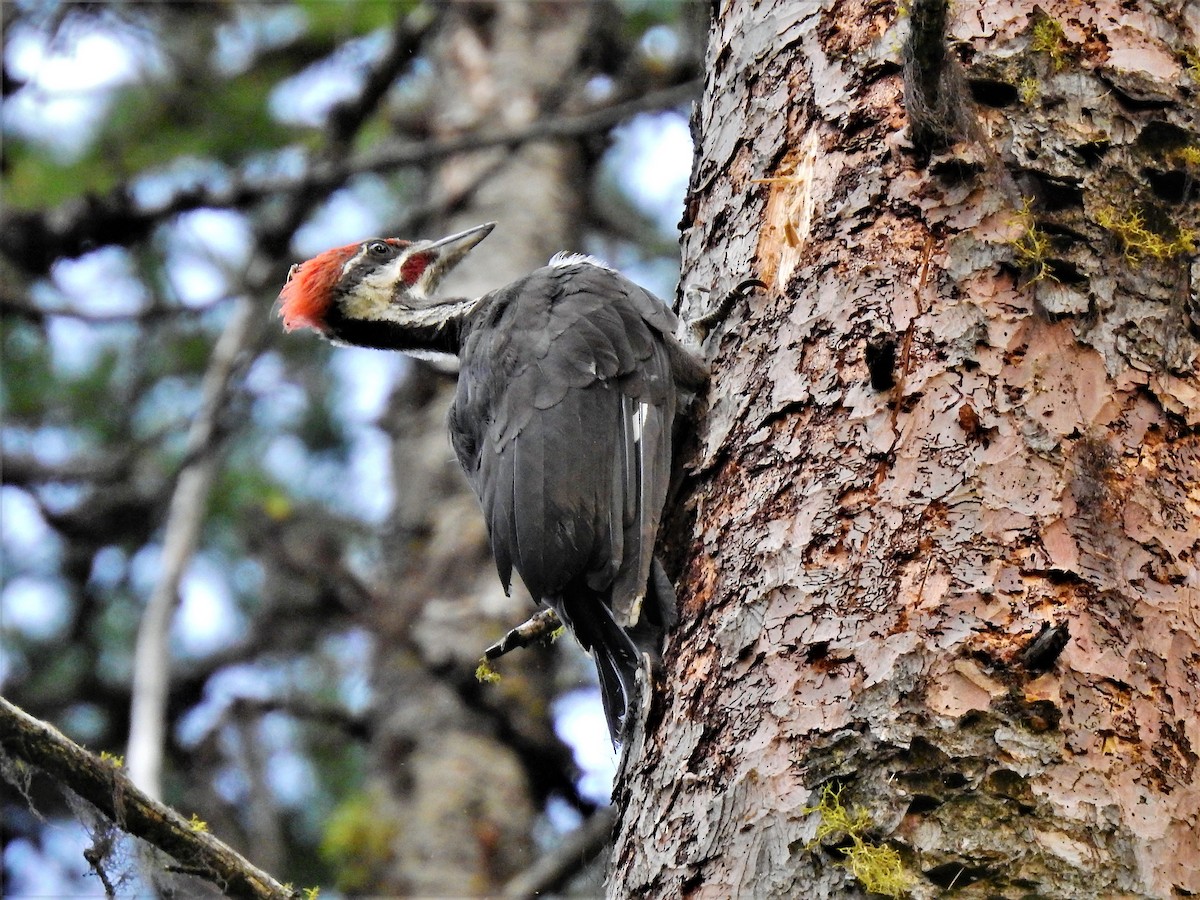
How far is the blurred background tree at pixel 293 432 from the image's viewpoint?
226 inches

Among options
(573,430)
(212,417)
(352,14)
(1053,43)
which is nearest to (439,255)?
(573,430)

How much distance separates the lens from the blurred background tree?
5750 millimetres

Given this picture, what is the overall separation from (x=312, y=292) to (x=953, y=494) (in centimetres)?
291

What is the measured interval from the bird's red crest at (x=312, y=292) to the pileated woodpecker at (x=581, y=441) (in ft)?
2.37

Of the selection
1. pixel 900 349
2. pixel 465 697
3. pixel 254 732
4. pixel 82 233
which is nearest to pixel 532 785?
pixel 465 697

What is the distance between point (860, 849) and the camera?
6.53ft

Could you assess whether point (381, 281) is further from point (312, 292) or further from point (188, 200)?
point (188, 200)

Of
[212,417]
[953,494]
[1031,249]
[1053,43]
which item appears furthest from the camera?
[212,417]

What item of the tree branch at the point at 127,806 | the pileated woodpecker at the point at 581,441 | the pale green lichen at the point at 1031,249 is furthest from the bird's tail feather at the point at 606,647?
the pale green lichen at the point at 1031,249

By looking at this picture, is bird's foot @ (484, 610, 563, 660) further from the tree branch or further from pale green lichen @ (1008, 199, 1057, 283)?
pale green lichen @ (1008, 199, 1057, 283)

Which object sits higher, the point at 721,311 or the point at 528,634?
the point at 721,311

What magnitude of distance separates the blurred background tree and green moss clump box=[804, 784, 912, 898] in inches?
121

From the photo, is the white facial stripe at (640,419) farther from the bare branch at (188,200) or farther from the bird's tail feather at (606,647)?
the bare branch at (188,200)

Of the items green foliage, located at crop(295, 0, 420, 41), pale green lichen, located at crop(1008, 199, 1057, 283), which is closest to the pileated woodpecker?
pale green lichen, located at crop(1008, 199, 1057, 283)
